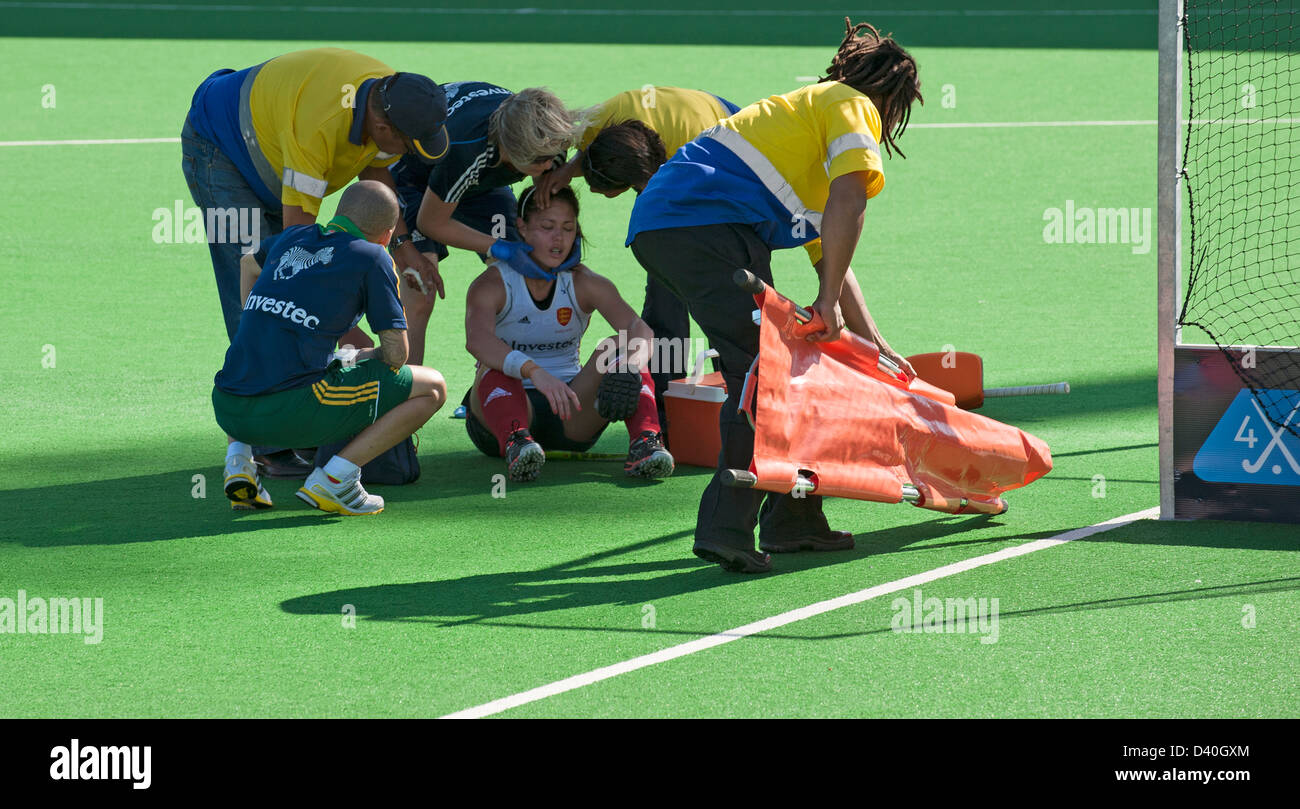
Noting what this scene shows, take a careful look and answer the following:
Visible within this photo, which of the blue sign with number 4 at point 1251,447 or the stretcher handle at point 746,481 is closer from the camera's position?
the stretcher handle at point 746,481

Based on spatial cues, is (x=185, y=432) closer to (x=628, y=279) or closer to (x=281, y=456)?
(x=281, y=456)

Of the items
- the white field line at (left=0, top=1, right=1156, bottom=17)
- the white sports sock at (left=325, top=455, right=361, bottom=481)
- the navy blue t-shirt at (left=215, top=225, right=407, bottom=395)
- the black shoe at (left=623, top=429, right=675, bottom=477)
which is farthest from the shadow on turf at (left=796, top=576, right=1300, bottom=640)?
the white field line at (left=0, top=1, right=1156, bottom=17)

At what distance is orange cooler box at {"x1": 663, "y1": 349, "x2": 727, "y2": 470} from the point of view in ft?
24.0

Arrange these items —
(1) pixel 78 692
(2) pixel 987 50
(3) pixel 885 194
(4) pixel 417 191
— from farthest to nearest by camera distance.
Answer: (2) pixel 987 50, (3) pixel 885 194, (4) pixel 417 191, (1) pixel 78 692

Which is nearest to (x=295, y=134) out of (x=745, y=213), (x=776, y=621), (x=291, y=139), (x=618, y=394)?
(x=291, y=139)

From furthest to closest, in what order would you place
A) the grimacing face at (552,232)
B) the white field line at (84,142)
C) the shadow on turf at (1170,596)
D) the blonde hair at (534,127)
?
the white field line at (84,142) < the grimacing face at (552,232) < the blonde hair at (534,127) < the shadow on turf at (1170,596)

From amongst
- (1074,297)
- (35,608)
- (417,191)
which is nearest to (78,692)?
(35,608)

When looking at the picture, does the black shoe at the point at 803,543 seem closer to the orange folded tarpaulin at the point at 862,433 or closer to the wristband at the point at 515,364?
the orange folded tarpaulin at the point at 862,433

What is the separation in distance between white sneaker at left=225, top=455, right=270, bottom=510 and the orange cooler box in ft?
5.82

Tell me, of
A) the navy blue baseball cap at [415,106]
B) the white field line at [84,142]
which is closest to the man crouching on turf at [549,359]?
the navy blue baseball cap at [415,106]

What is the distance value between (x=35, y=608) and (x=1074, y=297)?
7238 mm

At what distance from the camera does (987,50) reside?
22.5 m
